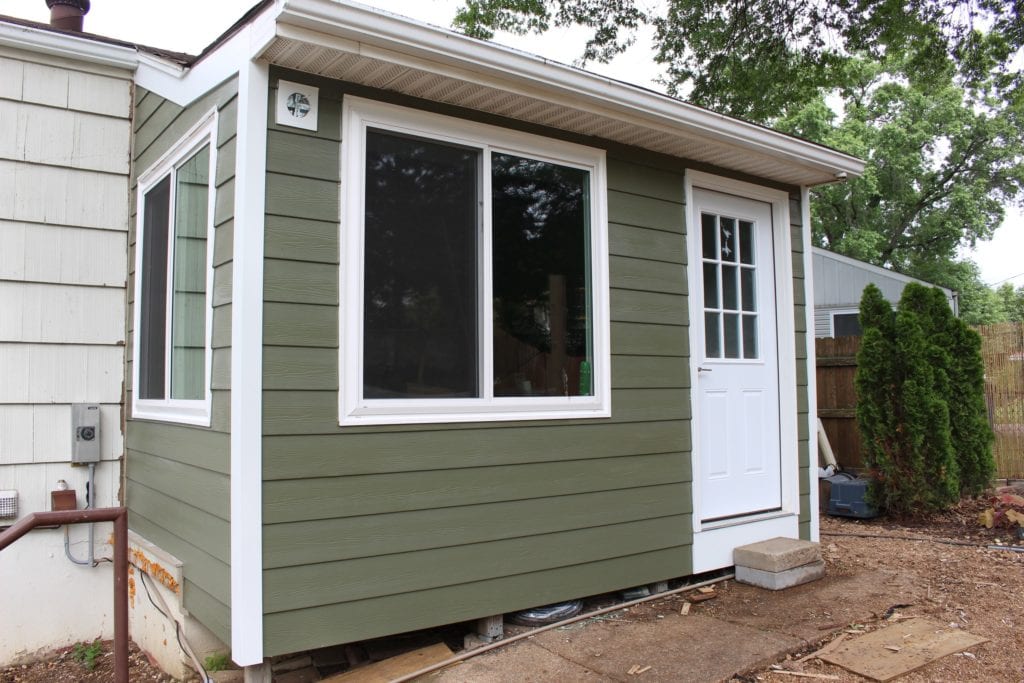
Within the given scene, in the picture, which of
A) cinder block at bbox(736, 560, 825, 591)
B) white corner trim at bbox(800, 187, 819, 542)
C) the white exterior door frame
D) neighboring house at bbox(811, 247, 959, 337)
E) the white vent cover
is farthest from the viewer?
neighboring house at bbox(811, 247, 959, 337)

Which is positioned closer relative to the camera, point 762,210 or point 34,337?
point 34,337

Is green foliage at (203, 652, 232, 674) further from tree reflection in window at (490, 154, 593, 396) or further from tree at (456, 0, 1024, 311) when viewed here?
tree at (456, 0, 1024, 311)

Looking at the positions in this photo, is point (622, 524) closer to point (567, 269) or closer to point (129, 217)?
point (567, 269)

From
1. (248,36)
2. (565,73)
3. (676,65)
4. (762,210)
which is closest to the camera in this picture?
(248,36)

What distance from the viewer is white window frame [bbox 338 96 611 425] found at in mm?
2807

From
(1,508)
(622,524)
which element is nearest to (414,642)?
(622,524)

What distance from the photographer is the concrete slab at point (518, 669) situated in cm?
273

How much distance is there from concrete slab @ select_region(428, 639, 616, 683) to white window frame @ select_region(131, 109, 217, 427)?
139 centimetres

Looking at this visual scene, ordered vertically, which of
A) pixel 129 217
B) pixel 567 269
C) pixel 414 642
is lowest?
pixel 414 642

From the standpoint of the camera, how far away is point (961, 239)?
2250 cm

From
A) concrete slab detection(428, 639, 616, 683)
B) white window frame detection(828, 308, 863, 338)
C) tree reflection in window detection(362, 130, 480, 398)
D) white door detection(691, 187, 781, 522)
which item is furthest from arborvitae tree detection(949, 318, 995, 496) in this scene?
white window frame detection(828, 308, 863, 338)

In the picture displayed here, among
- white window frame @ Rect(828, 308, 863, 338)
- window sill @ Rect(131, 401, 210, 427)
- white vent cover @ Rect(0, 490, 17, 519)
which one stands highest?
white window frame @ Rect(828, 308, 863, 338)

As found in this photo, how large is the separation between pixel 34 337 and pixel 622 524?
3.03 metres

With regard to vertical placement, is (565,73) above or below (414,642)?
above
